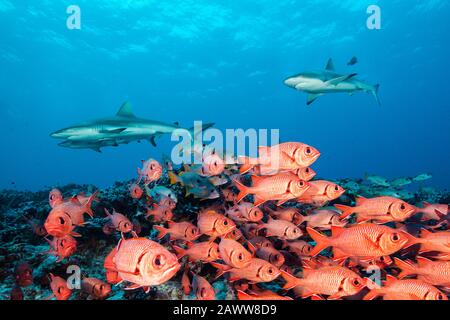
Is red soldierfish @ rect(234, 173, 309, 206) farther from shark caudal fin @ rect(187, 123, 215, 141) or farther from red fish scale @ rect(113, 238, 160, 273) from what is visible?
shark caudal fin @ rect(187, 123, 215, 141)

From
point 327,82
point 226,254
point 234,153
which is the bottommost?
point 226,254

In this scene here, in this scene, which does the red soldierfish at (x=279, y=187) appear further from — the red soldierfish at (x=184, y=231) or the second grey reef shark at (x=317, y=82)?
the second grey reef shark at (x=317, y=82)

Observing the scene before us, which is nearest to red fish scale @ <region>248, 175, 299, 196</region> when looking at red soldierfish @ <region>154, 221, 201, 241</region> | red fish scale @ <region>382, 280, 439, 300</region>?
red soldierfish @ <region>154, 221, 201, 241</region>

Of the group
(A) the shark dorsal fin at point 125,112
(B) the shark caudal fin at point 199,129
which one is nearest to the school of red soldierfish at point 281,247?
(B) the shark caudal fin at point 199,129

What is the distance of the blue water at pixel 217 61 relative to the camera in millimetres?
49369

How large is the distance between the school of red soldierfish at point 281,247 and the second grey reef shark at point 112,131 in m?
4.57

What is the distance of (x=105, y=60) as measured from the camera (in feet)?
231

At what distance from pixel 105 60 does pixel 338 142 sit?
129842 millimetres

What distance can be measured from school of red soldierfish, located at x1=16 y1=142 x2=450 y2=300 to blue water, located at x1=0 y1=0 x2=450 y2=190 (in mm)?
19671

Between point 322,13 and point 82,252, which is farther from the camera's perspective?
point 322,13

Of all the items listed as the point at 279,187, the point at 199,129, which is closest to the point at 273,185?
the point at 279,187
